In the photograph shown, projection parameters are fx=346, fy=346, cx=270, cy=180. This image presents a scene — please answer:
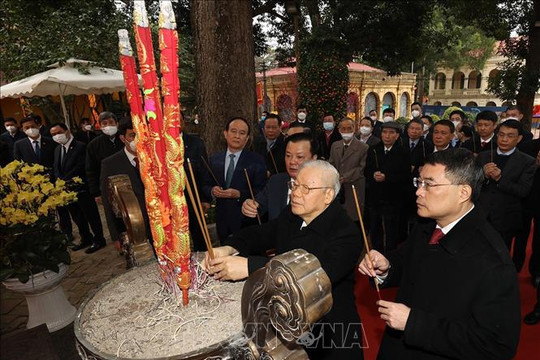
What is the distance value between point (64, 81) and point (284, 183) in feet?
18.3

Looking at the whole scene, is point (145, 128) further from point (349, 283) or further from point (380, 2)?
point (380, 2)

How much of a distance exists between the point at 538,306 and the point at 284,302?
3.42 metres

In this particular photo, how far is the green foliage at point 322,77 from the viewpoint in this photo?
11.7 meters

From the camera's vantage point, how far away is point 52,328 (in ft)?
10.6

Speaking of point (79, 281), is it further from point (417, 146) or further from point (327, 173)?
point (417, 146)

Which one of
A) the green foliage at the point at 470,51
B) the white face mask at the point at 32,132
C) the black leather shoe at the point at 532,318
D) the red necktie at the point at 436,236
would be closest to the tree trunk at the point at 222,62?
the white face mask at the point at 32,132

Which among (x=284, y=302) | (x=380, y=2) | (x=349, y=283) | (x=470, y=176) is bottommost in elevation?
(x=349, y=283)

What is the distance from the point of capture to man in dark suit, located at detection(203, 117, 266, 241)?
3.47 meters

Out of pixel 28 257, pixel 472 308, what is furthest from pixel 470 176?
pixel 28 257

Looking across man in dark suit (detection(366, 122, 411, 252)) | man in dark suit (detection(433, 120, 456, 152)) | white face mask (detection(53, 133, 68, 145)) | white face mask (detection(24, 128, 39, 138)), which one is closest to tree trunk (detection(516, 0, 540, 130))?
man in dark suit (detection(433, 120, 456, 152))

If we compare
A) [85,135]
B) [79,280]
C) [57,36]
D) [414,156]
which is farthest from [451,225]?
[57,36]

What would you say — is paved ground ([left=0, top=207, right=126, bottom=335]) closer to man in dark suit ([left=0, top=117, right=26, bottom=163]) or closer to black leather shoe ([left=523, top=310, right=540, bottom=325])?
man in dark suit ([left=0, top=117, right=26, bottom=163])

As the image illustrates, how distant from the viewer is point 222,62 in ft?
14.2

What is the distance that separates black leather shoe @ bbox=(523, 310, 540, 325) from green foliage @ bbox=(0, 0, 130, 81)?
29.4 ft
